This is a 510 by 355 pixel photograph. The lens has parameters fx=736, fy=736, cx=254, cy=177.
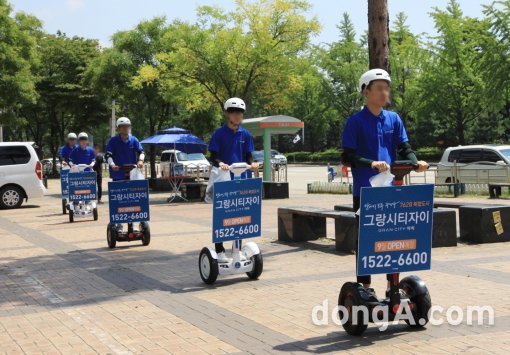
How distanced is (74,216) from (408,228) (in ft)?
43.1

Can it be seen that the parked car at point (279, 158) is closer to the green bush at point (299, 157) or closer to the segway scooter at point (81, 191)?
the green bush at point (299, 157)

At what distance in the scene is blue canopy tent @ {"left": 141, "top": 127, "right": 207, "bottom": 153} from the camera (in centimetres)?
2469

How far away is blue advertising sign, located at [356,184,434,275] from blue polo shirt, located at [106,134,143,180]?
6.74 metres

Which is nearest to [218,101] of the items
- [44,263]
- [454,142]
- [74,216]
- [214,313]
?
[74,216]

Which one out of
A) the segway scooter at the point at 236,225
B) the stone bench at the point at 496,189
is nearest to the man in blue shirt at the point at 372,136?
the segway scooter at the point at 236,225

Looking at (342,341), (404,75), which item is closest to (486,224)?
(342,341)

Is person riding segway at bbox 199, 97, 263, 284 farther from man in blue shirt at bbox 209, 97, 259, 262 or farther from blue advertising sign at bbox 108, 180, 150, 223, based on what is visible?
blue advertising sign at bbox 108, 180, 150, 223

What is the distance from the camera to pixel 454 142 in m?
61.4

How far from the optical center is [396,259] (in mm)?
5719

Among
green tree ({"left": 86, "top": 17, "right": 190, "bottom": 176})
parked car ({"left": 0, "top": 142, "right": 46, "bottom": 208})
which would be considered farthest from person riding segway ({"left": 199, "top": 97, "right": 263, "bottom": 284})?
green tree ({"left": 86, "top": 17, "right": 190, "bottom": 176})

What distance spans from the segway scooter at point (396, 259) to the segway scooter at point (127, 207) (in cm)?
663

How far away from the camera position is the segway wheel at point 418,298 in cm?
577

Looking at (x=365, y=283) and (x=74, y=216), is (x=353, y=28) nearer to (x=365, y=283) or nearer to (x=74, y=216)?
(x=74, y=216)

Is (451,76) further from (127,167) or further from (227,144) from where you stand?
(227,144)
